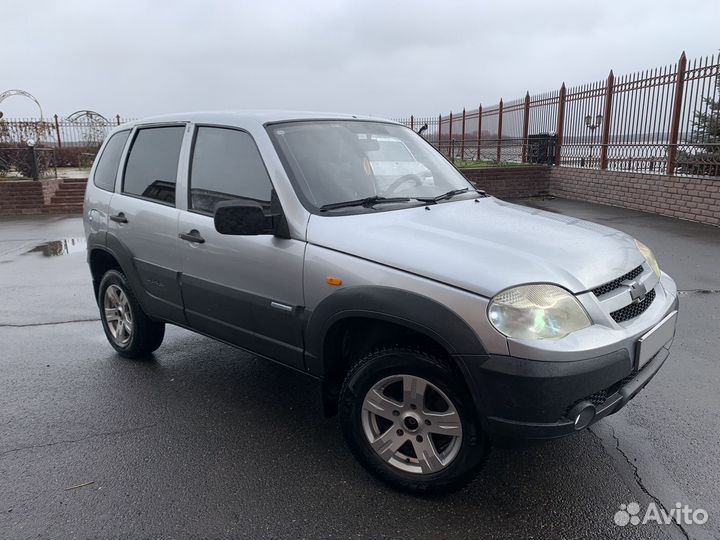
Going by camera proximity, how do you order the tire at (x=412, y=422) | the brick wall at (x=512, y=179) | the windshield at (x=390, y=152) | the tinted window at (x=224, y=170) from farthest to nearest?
the brick wall at (x=512, y=179)
the windshield at (x=390, y=152)
the tinted window at (x=224, y=170)
the tire at (x=412, y=422)

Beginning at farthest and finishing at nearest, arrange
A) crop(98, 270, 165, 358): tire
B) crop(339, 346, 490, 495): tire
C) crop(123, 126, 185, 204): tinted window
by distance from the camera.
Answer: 1. crop(98, 270, 165, 358): tire
2. crop(123, 126, 185, 204): tinted window
3. crop(339, 346, 490, 495): tire

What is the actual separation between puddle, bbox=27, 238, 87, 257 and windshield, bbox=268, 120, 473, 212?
6901 millimetres

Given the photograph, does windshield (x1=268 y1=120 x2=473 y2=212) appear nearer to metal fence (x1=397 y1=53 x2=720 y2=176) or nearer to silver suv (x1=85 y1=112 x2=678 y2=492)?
silver suv (x1=85 y1=112 x2=678 y2=492)

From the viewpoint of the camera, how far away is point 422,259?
2643 mm

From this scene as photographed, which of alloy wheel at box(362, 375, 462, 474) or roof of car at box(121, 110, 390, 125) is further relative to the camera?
roof of car at box(121, 110, 390, 125)

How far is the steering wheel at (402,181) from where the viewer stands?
3.48m

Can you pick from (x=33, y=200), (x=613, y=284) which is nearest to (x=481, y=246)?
(x=613, y=284)

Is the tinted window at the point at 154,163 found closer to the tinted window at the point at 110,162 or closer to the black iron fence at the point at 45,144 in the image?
the tinted window at the point at 110,162

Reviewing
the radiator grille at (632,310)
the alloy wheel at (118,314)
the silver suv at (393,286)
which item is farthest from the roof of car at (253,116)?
the radiator grille at (632,310)

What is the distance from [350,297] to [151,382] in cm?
221

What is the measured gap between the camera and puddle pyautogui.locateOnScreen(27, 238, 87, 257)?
928cm

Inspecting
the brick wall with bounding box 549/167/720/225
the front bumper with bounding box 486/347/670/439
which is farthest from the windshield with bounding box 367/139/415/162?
the brick wall with bounding box 549/167/720/225

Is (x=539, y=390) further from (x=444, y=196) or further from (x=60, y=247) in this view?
(x=60, y=247)

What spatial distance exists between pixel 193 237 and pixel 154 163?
915mm
